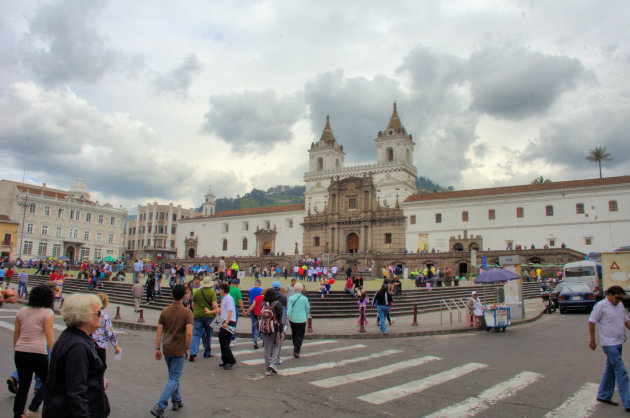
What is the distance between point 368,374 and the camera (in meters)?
8.04

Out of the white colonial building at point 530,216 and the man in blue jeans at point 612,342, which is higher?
the white colonial building at point 530,216

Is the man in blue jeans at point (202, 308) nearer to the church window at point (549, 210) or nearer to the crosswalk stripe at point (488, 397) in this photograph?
the crosswalk stripe at point (488, 397)

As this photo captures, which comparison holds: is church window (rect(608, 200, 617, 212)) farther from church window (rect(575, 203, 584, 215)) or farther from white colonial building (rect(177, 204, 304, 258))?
white colonial building (rect(177, 204, 304, 258))

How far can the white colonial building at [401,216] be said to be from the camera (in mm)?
41938

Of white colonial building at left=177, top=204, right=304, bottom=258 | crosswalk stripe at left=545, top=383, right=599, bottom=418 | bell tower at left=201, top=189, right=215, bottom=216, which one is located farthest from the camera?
bell tower at left=201, top=189, right=215, bottom=216

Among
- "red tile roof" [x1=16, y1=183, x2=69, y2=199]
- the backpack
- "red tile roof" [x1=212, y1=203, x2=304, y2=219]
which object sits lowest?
the backpack

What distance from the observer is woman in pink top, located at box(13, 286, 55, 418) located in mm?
5105

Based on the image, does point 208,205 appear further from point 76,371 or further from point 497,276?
point 76,371

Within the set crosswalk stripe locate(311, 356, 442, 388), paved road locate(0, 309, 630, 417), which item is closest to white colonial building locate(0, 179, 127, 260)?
paved road locate(0, 309, 630, 417)

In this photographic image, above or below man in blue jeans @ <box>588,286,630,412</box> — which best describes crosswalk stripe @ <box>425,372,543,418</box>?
below

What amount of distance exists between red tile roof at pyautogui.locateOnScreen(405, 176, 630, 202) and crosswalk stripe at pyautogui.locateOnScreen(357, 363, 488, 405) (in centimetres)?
4114

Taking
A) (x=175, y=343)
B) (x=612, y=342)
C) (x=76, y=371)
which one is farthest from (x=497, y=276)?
(x=76, y=371)

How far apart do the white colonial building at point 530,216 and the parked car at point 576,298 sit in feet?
86.2

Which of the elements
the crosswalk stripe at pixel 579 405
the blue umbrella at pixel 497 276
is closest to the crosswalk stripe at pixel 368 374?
the crosswalk stripe at pixel 579 405
